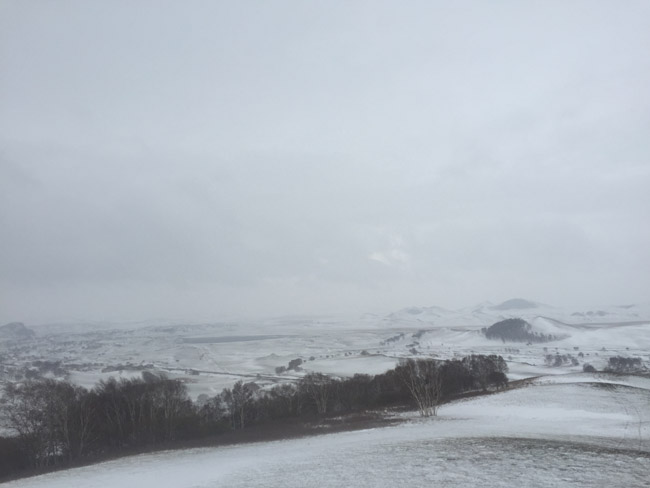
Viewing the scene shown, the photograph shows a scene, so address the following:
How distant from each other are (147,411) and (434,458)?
45.7 metres

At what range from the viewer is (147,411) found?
53312mm

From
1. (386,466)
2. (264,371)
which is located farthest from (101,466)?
(264,371)

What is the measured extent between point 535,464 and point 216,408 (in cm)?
5562

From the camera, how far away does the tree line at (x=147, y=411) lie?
44406mm

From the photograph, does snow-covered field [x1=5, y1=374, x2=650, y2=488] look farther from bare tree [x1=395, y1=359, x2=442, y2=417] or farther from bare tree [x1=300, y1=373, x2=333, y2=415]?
bare tree [x1=300, y1=373, x2=333, y2=415]

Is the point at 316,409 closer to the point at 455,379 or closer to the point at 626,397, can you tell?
the point at 455,379

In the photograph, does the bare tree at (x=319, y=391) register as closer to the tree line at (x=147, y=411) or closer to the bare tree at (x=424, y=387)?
the tree line at (x=147, y=411)

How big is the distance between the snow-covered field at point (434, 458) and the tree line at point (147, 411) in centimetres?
1010

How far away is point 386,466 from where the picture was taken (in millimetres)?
18391

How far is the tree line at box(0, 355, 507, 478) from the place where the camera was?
44.4 m

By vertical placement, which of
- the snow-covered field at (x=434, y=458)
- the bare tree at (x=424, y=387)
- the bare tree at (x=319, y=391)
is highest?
the snow-covered field at (x=434, y=458)

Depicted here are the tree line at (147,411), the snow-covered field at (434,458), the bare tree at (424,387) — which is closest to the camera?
the snow-covered field at (434,458)

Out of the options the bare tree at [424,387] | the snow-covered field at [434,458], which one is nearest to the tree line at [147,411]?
the bare tree at [424,387]

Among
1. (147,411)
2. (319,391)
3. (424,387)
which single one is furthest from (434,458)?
(319,391)
